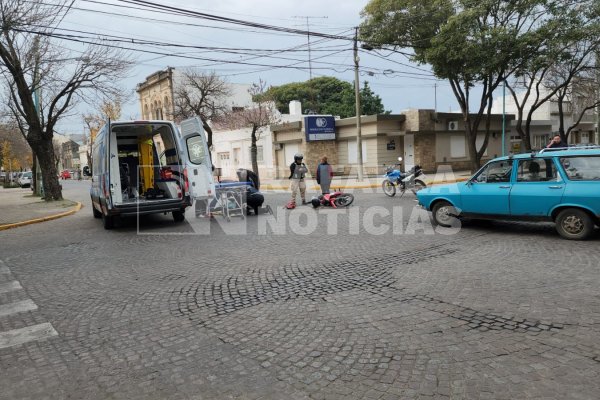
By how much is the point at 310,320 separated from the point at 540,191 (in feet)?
18.4

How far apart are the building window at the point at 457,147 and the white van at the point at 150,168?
22419 mm

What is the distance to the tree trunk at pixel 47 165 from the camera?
19.6 meters

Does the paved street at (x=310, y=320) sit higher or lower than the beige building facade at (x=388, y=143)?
lower

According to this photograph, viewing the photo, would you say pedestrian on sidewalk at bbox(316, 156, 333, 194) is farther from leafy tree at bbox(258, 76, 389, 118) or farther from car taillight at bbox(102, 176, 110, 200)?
leafy tree at bbox(258, 76, 389, 118)

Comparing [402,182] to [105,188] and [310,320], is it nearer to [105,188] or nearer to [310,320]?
[105,188]

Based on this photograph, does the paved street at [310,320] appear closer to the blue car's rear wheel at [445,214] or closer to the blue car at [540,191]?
the blue car at [540,191]

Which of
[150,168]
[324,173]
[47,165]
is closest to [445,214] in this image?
[324,173]

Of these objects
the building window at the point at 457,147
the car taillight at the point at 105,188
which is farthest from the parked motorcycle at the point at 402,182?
the building window at the point at 457,147

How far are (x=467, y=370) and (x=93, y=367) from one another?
9.72 ft

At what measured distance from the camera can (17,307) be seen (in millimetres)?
5234

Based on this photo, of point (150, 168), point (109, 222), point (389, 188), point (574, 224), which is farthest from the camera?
point (389, 188)

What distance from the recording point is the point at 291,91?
5297cm

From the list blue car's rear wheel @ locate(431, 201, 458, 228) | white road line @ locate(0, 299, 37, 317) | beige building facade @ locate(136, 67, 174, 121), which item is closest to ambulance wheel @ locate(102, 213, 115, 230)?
white road line @ locate(0, 299, 37, 317)

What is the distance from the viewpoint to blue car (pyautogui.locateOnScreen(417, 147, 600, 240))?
7.44 meters
